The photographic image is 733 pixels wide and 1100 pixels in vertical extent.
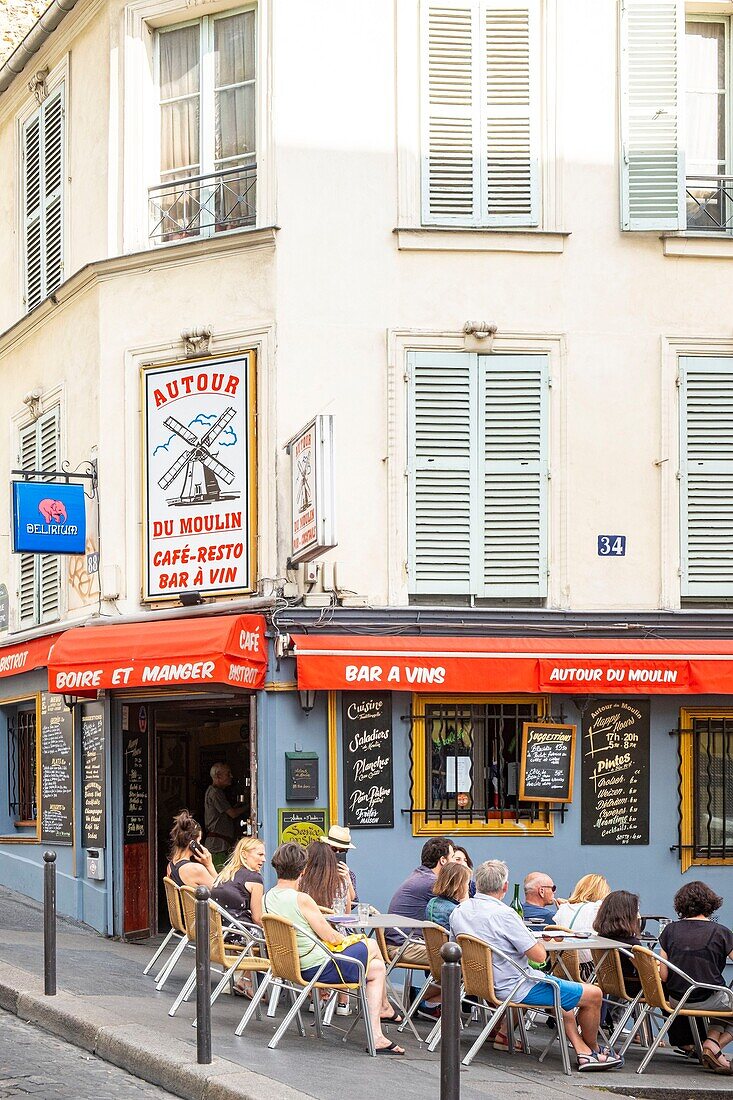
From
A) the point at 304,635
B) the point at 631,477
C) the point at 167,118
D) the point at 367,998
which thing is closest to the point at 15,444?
the point at 167,118

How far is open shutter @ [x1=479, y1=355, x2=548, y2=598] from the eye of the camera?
13.8 meters

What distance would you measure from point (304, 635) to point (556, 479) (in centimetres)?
266

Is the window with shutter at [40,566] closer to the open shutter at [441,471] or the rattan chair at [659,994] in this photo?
the open shutter at [441,471]

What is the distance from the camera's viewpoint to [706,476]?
14.2 meters

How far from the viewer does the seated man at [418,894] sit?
11.1 metres

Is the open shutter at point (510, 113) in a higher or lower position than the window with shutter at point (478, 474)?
higher

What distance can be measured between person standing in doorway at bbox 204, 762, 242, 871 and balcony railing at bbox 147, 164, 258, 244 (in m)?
5.06

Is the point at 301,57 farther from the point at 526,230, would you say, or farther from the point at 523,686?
the point at 523,686

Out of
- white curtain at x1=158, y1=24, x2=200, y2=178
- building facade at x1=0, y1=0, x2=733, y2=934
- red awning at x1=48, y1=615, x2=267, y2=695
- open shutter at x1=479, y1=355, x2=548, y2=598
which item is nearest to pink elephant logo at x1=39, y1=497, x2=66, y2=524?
building facade at x1=0, y1=0, x2=733, y2=934

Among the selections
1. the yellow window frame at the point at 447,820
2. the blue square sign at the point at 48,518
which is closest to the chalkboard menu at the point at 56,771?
the blue square sign at the point at 48,518

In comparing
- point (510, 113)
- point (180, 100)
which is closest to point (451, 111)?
point (510, 113)

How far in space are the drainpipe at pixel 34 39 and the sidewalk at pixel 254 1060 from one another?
926cm

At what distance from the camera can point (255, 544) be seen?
1353 cm

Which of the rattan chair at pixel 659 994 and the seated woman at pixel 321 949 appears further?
the rattan chair at pixel 659 994
